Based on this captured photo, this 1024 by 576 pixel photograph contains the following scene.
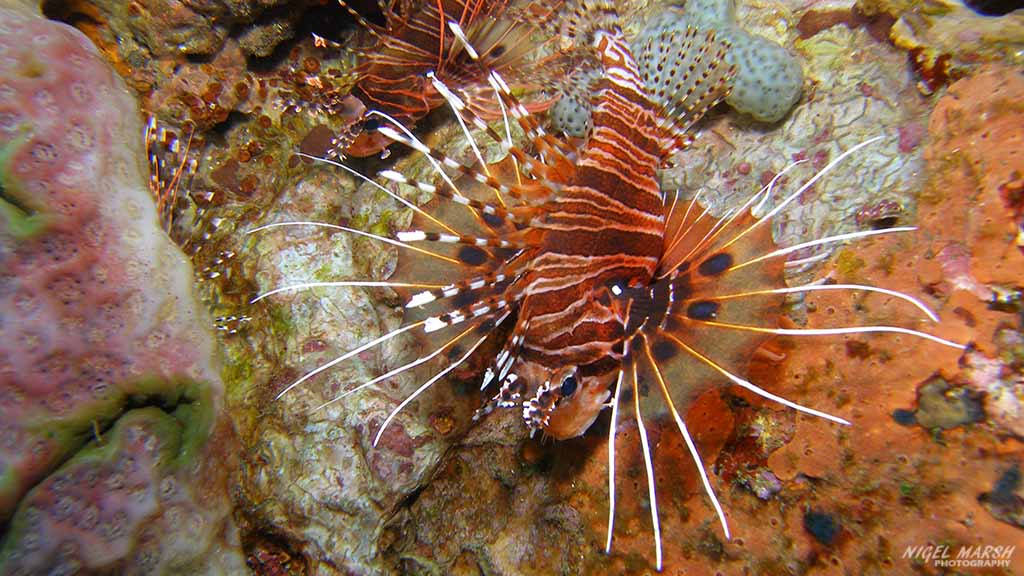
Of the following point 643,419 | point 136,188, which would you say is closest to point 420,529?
point 643,419

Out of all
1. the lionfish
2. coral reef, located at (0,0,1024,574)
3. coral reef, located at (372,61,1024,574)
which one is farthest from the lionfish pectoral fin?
coral reef, located at (372,61,1024,574)

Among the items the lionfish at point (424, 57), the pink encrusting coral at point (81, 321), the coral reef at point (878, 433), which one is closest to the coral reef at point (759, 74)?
the coral reef at point (878, 433)

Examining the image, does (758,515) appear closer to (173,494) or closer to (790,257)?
(790,257)

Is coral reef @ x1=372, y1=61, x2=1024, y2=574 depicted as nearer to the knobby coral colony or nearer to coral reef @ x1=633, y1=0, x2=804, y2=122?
the knobby coral colony

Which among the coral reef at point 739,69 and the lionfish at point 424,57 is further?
the lionfish at point 424,57

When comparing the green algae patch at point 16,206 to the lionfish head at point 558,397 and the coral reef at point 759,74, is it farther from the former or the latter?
the coral reef at point 759,74
